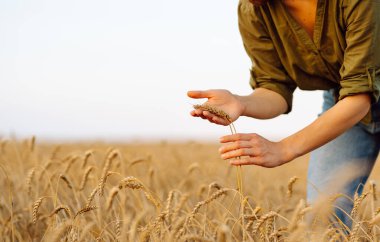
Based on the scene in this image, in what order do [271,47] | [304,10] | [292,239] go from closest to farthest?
[292,239] → [304,10] → [271,47]

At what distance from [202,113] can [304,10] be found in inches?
27.1

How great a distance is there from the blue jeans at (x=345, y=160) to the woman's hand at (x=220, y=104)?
0.71 m

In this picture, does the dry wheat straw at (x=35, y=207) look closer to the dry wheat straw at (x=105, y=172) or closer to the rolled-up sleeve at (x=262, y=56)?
the dry wheat straw at (x=105, y=172)

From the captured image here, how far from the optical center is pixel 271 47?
2594mm

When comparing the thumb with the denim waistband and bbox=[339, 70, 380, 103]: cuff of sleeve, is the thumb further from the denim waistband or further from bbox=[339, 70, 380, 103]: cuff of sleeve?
the denim waistband

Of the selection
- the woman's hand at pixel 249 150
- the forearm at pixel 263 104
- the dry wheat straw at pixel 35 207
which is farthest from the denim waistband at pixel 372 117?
the dry wheat straw at pixel 35 207

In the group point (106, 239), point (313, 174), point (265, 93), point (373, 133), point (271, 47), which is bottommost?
point (106, 239)

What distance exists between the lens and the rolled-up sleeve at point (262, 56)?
2.56m

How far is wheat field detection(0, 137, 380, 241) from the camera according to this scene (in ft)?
5.90

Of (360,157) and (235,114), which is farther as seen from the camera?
(360,157)

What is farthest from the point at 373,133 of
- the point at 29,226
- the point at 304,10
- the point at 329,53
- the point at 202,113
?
the point at 29,226

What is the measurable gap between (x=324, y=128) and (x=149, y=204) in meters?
Result: 1.63

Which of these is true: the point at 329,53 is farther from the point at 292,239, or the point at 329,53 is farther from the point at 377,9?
the point at 292,239

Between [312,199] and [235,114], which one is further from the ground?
[235,114]
